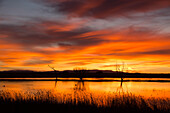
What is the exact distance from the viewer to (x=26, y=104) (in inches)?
777

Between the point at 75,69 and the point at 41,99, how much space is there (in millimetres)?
77096

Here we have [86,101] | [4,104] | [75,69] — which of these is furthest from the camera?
[75,69]

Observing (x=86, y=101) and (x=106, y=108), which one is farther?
(x=86, y=101)

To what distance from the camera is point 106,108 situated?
1847 cm

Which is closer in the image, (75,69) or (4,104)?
(4,104)

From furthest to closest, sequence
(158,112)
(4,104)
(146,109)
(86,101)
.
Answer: (86,101) < (4,104) < (146,109) < (158,112)

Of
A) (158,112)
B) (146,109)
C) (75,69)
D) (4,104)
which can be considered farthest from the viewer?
(75,69)

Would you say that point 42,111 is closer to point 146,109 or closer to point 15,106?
point 15,106

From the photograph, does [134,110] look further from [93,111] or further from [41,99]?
[41,99]

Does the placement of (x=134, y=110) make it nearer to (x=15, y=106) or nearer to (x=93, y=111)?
(x=93, y=111)

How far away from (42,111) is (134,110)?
7760 millimetres

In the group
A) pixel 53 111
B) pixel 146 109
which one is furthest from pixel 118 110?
pixel 53 111

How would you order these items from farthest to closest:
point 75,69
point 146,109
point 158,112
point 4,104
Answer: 1. point 75,69
2. point 4,104
3. point 146,109
4. point 158,112

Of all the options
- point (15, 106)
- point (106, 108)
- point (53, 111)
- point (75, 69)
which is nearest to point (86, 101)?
point (106, 108)
